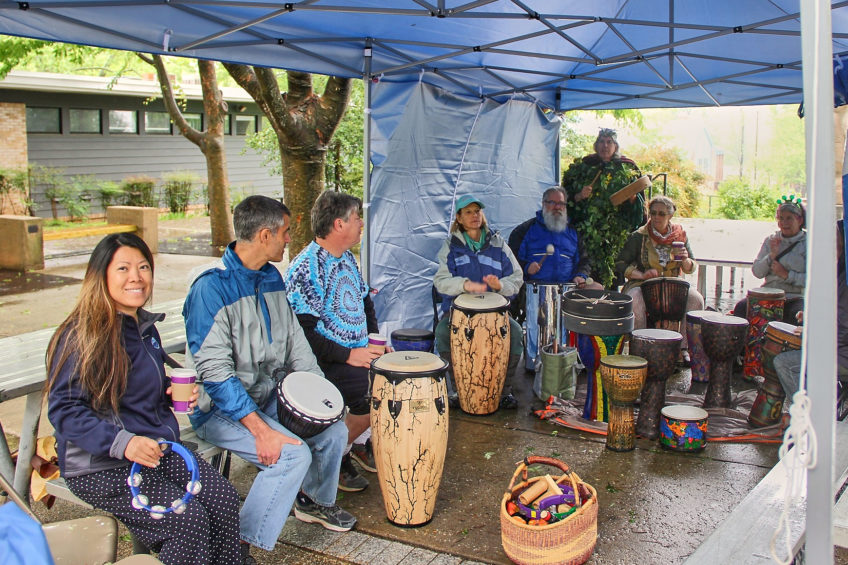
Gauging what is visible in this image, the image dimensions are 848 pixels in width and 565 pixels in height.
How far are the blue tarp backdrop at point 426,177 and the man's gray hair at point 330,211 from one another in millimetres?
1494

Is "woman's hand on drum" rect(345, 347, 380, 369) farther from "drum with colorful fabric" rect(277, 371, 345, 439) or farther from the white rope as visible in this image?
the white rope

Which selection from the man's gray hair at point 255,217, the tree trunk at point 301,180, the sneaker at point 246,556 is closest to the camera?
the sneaker at point 246,556

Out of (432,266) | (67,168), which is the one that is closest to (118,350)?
(432,266)

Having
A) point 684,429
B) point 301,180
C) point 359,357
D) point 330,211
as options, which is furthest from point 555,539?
point 301,180

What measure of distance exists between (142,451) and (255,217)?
1152 millimetres

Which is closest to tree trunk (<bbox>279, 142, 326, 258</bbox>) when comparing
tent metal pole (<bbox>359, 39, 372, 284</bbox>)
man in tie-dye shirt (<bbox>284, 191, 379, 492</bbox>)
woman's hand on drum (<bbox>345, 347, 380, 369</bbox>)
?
tent metal pole (<bbox>359, 39, 372, 284</bbox>)

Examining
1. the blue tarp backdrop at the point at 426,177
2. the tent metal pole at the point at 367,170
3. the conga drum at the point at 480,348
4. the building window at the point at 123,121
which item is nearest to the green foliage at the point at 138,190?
the building window at the point at 123,121

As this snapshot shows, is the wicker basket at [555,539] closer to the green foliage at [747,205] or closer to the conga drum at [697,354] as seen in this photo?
the conga drum at [697,354]

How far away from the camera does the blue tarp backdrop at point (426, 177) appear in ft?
18.5

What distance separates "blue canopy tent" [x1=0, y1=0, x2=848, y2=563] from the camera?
14.0ft

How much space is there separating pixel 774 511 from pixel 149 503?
2102 millimetres

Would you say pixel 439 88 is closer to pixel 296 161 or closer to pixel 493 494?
pixel 296 161

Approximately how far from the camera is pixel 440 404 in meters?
3.53

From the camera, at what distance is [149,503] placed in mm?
2746
